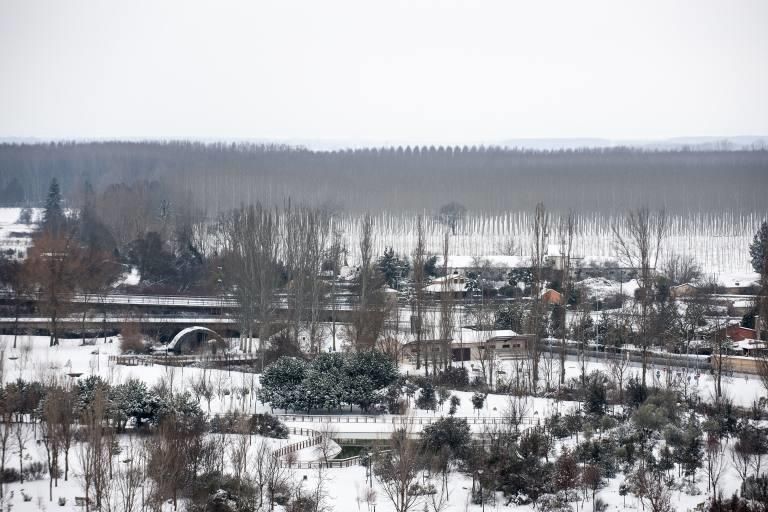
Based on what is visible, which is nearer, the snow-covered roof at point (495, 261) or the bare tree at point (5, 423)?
the bare tree at point (5, 423)

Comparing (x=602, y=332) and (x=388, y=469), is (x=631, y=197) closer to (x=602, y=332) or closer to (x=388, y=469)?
(x=602, y=332)

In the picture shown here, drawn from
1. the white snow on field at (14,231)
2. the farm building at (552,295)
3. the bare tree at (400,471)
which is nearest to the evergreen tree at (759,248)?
the farm building at (552,295)

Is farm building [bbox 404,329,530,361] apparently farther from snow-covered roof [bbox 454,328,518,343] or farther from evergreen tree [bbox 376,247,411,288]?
evergreen tree [bbox 376,247,411,288]

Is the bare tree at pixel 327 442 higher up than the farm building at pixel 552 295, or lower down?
lower down

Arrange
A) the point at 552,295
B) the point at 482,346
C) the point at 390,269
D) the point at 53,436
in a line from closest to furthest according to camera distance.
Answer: the point at 53,436 < the point at 482,346 < the point at 552,295 < the point at 390,269

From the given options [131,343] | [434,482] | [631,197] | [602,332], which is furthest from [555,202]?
[434,482]

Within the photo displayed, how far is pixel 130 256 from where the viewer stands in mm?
40469

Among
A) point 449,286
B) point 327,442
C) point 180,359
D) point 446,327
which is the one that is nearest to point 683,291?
point 449,286

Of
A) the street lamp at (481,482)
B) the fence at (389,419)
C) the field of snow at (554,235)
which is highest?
the field of snow at (554,235)

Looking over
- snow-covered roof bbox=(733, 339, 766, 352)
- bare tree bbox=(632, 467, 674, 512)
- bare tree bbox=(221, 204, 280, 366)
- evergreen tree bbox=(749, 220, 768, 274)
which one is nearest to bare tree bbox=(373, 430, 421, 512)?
bare tree bbox=(632, 467, 674, 512)

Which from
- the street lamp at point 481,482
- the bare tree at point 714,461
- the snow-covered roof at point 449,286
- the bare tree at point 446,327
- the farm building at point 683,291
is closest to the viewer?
the street lamp at point 481,482

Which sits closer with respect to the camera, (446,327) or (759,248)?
(446,327)

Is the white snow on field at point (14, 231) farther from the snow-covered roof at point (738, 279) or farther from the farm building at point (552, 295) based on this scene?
the snow-covered roof at point (738, 279)

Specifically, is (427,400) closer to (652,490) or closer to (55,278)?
(652,490)
